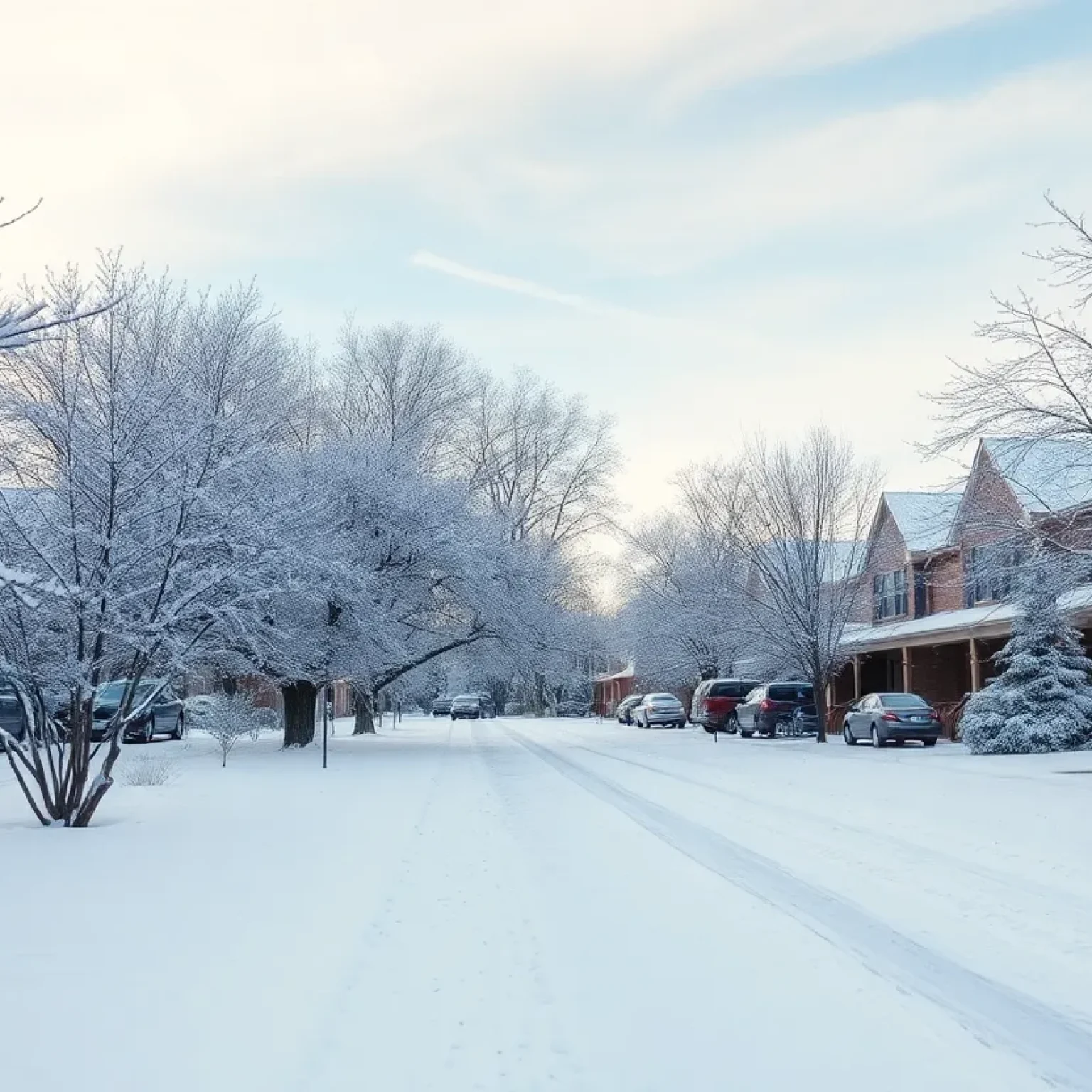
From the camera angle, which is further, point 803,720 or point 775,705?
point 775,705

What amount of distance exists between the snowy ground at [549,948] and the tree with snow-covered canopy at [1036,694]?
10.3 meters

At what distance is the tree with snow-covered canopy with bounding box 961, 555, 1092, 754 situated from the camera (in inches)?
927

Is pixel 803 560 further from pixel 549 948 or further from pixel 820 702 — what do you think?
pixel 549 948

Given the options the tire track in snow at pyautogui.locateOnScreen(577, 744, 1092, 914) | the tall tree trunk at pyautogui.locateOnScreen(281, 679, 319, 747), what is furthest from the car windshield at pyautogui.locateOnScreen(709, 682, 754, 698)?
the tire track in snow at pyautogui.locateOnScreen(577, 744, 1092, 914)

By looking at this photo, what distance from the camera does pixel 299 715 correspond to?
26719 millimetres

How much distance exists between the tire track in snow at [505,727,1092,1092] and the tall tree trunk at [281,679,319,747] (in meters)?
17.0

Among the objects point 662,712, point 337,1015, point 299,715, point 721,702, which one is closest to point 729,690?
point 721,702

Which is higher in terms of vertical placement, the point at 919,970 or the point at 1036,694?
the point at 1036,694

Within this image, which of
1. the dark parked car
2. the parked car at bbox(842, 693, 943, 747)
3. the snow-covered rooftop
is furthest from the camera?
the parked car at bbox(842, 693, 943, 747)

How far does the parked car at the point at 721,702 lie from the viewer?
1443 inches

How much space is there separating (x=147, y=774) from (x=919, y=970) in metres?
13.5

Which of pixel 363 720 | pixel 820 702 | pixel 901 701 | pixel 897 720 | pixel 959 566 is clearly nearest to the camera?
pixel 897 720

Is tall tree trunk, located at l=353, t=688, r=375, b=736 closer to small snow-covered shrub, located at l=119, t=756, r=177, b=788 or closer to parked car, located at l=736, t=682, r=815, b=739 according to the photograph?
parked car, located at l=736, t=682, r=815, b=739

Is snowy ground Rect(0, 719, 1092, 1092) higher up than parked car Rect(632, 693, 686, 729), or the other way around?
parked car Rect(632, 693, 686, 729)
